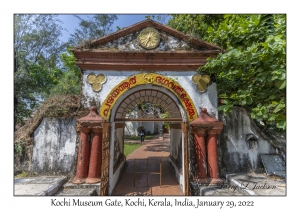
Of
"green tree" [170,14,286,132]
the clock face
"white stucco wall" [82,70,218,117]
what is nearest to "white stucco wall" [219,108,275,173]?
"white stucco wall" [82,70,218,117]

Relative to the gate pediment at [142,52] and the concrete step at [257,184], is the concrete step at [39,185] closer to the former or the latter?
the gate pediment at [142,52]

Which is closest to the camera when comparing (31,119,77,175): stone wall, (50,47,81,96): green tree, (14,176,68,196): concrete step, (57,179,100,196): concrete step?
(14,176,68,196): concrete step

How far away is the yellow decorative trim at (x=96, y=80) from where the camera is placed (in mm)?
5711

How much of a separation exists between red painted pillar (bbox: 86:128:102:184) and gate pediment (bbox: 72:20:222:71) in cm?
213

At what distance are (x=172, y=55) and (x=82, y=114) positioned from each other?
343 centimetres

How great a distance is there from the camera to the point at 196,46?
594 cm

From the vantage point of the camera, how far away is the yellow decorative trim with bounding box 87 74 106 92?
5.71m

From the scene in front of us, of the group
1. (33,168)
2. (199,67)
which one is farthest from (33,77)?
(199,67)

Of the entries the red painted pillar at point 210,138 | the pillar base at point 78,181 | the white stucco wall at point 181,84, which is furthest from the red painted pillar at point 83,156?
the red painted pillar at point 210,138

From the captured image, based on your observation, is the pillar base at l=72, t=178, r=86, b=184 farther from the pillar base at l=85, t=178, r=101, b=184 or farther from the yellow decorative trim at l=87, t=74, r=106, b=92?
the yellow decorative trim at l=87, t=74, r=106, b=92

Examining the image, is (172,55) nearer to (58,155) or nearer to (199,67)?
(199,67)

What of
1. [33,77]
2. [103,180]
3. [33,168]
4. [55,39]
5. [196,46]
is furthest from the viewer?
[55,39]

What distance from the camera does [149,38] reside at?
590 centimetres

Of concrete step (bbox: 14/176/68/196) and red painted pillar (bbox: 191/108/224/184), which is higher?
red painted pillar (bbox: 191/108/224/184)
